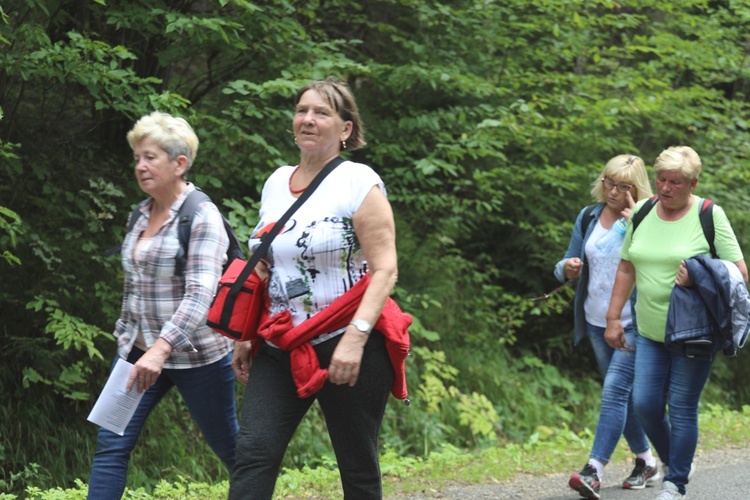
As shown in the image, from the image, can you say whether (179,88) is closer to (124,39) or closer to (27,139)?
(124,39)

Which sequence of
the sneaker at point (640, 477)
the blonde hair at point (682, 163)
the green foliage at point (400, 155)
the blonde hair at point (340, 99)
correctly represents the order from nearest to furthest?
the blonde hair at point (340, 99), the blonde hair at point (682, 163), the sneaker at point (640, 477), the green foliage at point (400, 155)

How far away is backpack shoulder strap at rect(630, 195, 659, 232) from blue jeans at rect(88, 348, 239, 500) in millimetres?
2470

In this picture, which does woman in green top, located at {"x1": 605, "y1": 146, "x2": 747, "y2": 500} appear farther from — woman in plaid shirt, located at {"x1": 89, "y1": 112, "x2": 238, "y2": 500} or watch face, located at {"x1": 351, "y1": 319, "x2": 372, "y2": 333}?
woman in plaid shirt, located at {"x1": 89, "y1": 112, "x2": 238, "y2": 500}

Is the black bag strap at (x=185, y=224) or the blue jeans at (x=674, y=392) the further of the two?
the blue jeans at (x=674, y=392)

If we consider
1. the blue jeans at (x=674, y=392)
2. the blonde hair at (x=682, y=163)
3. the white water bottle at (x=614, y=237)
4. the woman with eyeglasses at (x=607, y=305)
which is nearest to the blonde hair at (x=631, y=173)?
the woman with eyeglasses at (x=607, y=305)

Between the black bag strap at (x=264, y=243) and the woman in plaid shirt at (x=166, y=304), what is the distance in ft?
1.11

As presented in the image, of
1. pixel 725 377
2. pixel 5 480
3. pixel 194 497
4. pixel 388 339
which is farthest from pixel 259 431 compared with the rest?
pixel 725 377

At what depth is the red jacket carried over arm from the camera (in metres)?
3.30

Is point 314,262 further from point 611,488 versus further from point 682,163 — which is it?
point 611,488

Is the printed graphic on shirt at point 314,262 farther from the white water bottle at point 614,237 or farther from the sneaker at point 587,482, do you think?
the white water bottle at point 614,237

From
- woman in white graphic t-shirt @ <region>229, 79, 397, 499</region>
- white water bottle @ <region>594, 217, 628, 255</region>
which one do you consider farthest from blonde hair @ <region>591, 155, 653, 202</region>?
woman in white graphic t-shirt @ <region>229, 79, 397, 499</region>

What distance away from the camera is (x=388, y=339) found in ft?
11.0

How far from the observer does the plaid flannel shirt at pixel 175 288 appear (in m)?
3.78

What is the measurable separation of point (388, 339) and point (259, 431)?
0.57 meters
